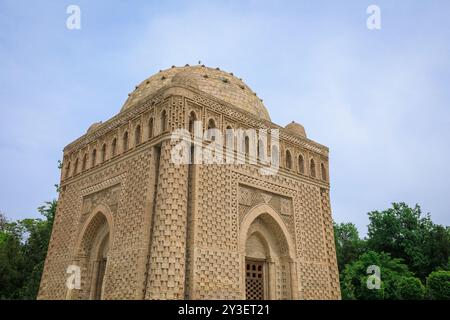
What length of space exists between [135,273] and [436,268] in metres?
20.6

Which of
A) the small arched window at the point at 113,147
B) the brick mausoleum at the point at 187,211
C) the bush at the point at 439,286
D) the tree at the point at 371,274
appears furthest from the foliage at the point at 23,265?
the bush at the point at 439,286

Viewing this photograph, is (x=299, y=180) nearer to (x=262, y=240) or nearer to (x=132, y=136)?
(x=262, y=240)

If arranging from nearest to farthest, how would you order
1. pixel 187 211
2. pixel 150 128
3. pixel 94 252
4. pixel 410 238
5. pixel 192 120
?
pixel 187 211
pixel 192 120
pixel 150 128
pixel 94 252
pixel 410 238

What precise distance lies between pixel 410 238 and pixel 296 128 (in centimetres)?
1610

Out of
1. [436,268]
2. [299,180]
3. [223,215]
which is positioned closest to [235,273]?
[223,215]

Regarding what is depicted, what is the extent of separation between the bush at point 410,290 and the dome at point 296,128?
11493 millimetres

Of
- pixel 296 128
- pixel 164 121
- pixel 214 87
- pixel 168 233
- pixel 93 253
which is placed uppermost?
pixel 214 87

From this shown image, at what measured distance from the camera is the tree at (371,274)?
70.0 ft

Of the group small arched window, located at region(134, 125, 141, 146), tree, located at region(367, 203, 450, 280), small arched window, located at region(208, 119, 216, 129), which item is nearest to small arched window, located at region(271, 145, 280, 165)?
small arched window, located at region(208, 119, 216, 129)

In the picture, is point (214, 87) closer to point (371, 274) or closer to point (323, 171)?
point (323, 171)

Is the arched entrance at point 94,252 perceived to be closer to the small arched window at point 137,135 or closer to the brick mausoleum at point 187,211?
the brick mausoleum at point 187,211

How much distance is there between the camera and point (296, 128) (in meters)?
14.4

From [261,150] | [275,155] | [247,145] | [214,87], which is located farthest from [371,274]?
[214,87]

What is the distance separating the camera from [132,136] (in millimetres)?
11547
